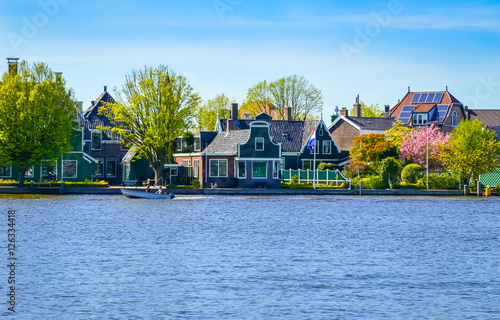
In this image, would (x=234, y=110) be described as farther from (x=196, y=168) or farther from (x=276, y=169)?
(x=276, y=169)

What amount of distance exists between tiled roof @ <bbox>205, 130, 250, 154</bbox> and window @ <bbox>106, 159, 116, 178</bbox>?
47.4 feet

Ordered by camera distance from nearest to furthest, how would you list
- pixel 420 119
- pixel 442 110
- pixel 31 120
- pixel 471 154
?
1. pixel 31 120
2. pixel 471 154
3. pixel 420 119
4. pixel 442 110

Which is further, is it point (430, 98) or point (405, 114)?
point (430, 98)

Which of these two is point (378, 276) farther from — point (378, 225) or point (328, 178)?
point (328, 178)

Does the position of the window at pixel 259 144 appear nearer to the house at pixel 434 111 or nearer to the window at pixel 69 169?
the window at pixel 69 169

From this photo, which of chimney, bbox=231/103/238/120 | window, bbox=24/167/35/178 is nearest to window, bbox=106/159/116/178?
window, bbox=24/167/35/178

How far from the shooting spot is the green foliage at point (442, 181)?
93.4 metres

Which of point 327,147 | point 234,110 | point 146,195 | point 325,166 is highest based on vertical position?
point 234,110

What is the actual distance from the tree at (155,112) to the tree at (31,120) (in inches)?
300

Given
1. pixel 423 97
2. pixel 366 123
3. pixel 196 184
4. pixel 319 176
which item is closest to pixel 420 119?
pixel 423 97

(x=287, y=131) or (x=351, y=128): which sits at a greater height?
(x=351, y=128)

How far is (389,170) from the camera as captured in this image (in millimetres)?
91688

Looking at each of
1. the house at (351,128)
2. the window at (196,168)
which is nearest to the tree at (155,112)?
the window at (196,168)

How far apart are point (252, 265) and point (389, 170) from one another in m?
58.8
